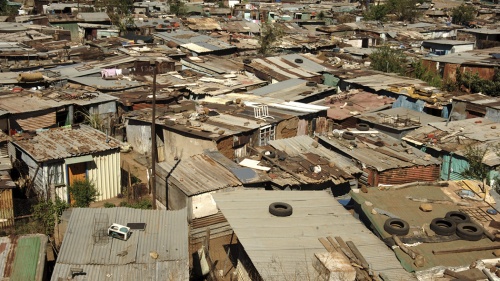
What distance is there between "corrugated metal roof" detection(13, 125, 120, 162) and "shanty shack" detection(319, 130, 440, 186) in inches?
301

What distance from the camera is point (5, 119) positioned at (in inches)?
790

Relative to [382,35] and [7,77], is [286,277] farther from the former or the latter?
[382,35]

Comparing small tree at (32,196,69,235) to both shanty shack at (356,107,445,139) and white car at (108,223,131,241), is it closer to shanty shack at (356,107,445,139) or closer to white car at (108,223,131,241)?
white car at (108,223,131,241)

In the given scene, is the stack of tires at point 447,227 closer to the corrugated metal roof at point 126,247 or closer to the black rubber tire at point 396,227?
the black rubber tire at point 396,227

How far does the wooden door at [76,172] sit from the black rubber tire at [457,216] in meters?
11.1

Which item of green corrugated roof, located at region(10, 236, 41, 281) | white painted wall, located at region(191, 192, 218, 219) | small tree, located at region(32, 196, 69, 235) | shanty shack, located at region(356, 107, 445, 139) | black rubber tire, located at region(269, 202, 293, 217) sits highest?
shanty shack, located at region(356, 107, 445, 139)

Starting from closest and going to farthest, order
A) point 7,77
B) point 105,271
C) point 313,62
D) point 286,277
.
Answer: point 286,277 < point 105,271 < point 7,77 < point 313,62

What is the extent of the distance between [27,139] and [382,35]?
118 ft

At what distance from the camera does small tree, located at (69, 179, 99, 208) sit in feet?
56.3

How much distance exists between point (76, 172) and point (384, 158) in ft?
32.7

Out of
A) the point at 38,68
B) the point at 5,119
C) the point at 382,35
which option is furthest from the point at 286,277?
the point at 382,35

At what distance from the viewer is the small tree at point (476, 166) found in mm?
17578

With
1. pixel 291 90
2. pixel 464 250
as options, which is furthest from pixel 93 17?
pixel 464 250

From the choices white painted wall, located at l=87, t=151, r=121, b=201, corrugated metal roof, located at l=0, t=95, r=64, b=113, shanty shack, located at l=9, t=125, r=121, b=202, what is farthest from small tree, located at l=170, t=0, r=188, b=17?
white painted wall, located at l=87, t=151, r=121, b=201
